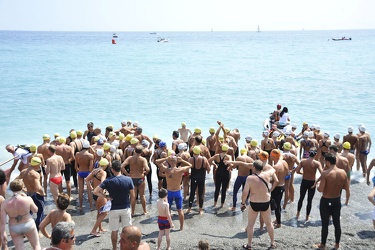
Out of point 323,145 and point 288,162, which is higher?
point 288,162

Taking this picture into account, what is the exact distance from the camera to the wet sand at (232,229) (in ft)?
24.8

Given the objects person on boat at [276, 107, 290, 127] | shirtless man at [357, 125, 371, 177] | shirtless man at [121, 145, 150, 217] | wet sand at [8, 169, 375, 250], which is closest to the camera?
wet sand at [8, 169, 375, 250]

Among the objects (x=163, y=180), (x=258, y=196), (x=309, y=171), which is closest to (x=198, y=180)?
(x=163, y=180)

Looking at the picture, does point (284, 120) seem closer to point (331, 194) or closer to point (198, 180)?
point (198, 180)

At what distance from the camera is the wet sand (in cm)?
756

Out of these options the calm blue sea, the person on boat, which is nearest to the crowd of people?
the person on boat

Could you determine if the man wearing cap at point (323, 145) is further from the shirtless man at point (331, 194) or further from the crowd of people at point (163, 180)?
the shirtless man at point (331, 194)

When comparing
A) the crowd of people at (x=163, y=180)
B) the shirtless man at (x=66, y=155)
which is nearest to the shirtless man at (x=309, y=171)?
the crowd of people at (x=163, y=180)

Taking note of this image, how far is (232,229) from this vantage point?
858cm

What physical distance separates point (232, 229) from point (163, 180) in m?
2.73

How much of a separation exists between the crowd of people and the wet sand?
0.74ft

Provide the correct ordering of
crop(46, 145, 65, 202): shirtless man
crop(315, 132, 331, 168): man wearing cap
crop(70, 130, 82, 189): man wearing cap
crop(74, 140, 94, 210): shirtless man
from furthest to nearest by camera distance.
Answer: crop(315, 132, 331, 168): man wearing cap → crop(70, 130, 82, 189): man wearing cap → crop(74, 140, 94, 210): shirtless man → crop(46, 145, 65, 202): shirtless man

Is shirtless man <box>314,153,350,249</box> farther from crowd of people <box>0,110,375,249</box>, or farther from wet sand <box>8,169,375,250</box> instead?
wet sand <box>8,169,375,250</box>

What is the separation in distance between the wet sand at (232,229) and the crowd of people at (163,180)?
23 centimetres
